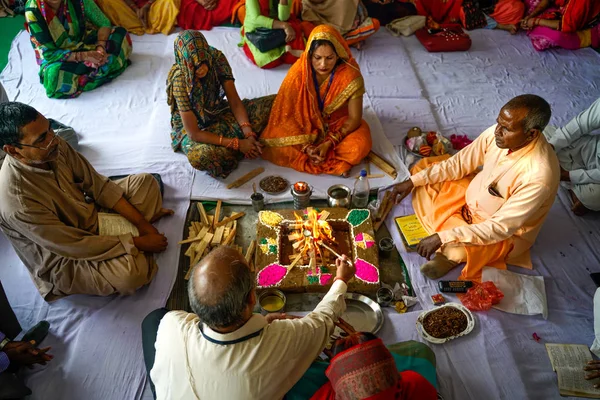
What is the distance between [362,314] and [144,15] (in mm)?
5597

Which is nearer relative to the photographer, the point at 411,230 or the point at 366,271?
the point at 366,271

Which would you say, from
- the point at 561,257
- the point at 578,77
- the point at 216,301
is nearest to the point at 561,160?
the point at 561,257

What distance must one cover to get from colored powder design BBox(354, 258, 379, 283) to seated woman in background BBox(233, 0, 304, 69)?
335 cm

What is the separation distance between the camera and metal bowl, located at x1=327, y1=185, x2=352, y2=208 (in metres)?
3.90

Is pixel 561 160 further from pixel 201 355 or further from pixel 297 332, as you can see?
pixel 201 355

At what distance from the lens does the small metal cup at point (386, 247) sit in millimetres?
3594

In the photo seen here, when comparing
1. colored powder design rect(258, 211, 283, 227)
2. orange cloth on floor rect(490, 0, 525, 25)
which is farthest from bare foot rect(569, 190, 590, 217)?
orange cloth on floor rect(490, 0, 525, 25)

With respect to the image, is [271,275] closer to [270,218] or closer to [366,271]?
[270,218]

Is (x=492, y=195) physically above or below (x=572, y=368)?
above

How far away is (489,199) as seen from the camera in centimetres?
336

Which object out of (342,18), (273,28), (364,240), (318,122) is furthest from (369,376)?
(342,18)

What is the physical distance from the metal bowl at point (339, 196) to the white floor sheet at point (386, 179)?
8.3 inches

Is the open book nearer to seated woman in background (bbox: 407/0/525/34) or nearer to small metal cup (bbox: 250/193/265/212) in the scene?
small metal cup (bbox: 250/193/265/212)

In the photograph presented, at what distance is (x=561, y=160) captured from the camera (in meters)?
4.24
